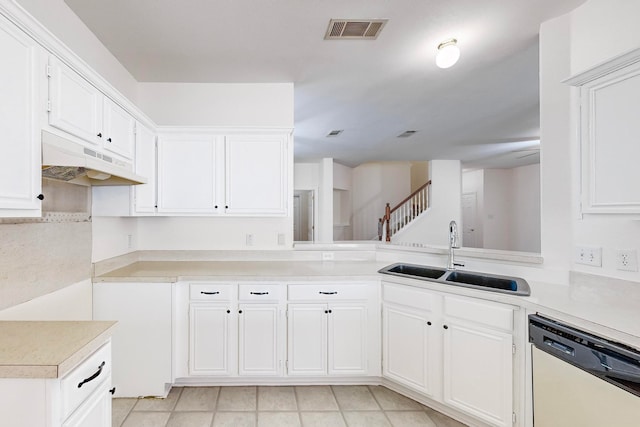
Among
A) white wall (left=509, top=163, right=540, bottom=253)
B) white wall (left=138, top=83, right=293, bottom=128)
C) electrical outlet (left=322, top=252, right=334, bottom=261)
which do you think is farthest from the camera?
white wall (left=509, top=163, right=540, bottom=253)

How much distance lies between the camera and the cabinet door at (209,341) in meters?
2.39

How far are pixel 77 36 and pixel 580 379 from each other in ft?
11.5

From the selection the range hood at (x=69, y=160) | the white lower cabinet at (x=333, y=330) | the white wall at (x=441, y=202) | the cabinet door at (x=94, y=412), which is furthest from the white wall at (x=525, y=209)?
the cabinet door at (x=94, y=412)

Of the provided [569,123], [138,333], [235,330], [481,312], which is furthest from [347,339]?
[569,123]

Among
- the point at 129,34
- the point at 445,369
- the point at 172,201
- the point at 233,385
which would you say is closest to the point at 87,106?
the point at 129,34

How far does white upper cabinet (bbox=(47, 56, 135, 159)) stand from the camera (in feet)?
4.77

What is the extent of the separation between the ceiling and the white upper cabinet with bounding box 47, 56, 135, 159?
65 centimetres

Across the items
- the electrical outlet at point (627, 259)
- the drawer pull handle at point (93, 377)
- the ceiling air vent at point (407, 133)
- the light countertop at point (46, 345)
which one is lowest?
the drawer pull handle at point (93, 377)

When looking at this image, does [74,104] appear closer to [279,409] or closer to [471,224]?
[279,409]

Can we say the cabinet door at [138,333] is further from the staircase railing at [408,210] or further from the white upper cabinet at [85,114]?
the staircase railing at [408,210]

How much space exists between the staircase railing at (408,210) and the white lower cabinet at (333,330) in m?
4.65

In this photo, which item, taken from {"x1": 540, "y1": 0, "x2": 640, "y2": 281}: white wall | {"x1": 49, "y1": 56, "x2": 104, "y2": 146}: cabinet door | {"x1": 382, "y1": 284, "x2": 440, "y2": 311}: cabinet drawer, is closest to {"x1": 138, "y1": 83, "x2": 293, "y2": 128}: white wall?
{"x1": 49, "y1": 56, "x2": 104, "y2": 146}: cabinet door

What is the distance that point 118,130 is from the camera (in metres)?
2.10

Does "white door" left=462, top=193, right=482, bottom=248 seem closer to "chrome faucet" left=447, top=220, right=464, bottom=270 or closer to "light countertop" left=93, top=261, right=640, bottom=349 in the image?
"chrome faucet" left=447, top=220, right=464, bottom=270
